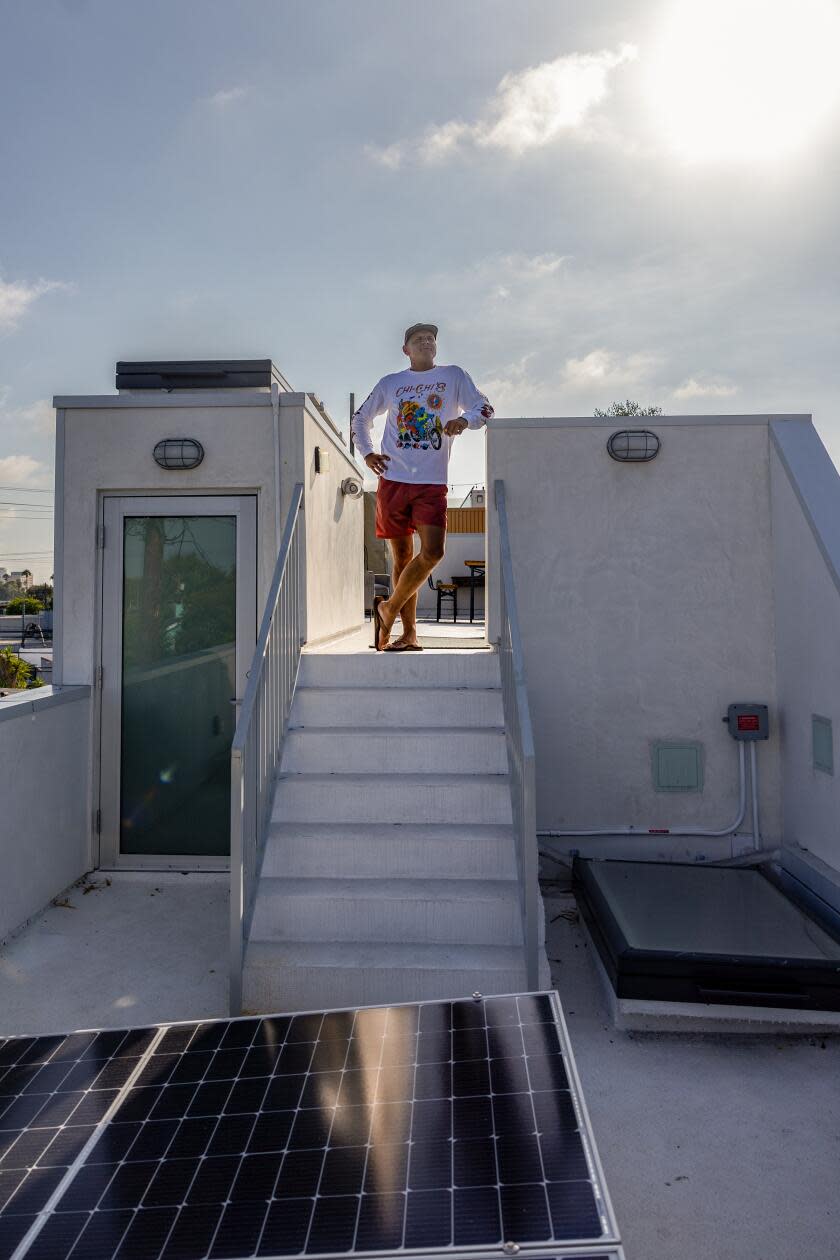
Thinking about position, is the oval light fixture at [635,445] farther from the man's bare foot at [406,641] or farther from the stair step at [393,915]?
the stair step at [393,915]

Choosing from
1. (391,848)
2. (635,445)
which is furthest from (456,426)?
(391,848)

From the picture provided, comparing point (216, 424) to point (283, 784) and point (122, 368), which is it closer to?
point (122, 368)

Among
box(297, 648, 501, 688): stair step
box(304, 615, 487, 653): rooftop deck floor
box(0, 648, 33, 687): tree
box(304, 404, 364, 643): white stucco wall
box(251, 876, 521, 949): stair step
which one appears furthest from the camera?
box(0, 648, 33, 687): tree

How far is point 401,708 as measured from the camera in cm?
391

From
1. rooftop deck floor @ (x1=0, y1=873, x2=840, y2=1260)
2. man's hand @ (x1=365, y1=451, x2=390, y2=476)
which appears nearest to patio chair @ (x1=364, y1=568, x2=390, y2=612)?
man's hand @ (x1=365, y1=451, x2=390, y2=476)

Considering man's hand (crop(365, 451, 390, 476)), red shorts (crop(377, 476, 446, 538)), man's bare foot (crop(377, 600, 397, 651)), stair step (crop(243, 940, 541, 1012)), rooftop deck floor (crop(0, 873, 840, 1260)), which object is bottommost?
rooftop deck floor (crop(0, 873, 840, 1260))

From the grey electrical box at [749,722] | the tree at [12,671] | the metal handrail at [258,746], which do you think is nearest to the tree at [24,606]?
the tree at [12,671]

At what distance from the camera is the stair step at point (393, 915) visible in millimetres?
3051

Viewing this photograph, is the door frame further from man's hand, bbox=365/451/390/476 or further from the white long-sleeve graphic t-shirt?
the white long-sleeve graphic t-shirt

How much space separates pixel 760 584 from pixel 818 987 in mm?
2392

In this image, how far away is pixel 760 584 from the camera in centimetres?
458

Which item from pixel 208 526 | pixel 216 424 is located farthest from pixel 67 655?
pixel 216 424

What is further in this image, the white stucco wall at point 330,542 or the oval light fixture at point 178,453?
the white stucco wall at point 330,542

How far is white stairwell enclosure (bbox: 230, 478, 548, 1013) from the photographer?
114 inches
